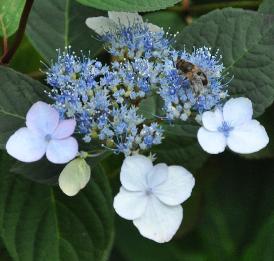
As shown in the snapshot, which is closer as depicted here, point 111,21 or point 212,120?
point 212,120

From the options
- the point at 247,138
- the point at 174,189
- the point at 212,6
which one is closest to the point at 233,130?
the point at 247,138

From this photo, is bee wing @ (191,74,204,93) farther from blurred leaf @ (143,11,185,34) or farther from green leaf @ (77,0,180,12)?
blurred leaf @ (143,11,185,34)

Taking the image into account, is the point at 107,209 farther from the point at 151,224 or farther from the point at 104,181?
the point at 151,224

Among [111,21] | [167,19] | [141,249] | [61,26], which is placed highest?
[111,21]

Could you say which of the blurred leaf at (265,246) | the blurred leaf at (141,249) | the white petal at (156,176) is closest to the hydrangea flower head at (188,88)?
the white petal at (156,176)

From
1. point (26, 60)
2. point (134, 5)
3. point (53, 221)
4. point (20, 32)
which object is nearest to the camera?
point (134, 5)

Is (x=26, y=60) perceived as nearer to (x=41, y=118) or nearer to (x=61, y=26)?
(x=61, y=26)

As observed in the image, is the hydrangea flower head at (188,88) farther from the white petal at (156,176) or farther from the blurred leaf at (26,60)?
the blurred leaf at (26,60)
